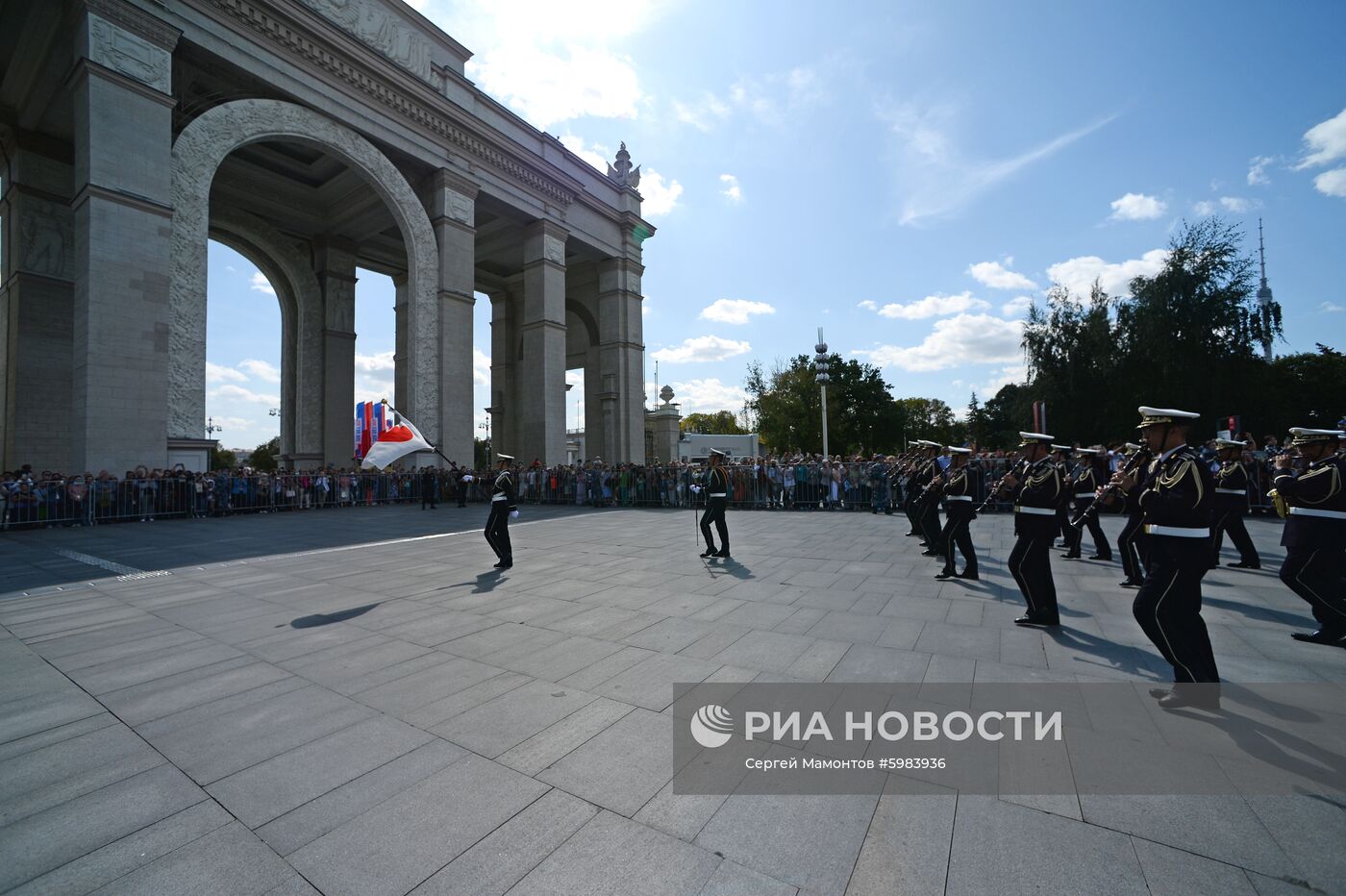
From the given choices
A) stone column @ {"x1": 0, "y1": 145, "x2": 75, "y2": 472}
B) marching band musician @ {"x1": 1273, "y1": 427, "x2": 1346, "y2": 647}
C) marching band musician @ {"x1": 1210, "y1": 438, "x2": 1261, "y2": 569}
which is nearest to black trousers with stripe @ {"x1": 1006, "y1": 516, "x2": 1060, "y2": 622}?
marching band musician @ {"x1": 1273, "y1": 427, "x2": 1346, "y2": 647}

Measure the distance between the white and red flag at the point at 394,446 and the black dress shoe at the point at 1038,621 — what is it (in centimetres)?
1195

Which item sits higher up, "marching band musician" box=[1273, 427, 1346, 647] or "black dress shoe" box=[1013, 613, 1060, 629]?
"marching band musician" box=[1273, 427, 1346, 647]

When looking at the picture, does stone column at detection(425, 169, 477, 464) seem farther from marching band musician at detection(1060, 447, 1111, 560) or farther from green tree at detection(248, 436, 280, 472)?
green tree at detection(248, 436, 280, 472)

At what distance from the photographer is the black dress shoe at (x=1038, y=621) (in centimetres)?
574

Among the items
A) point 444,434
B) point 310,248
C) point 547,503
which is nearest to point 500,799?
point 547,503

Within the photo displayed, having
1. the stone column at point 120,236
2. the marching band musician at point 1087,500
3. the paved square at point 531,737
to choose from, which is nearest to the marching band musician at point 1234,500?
the paved square at point 531,737

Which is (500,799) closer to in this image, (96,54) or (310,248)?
(96,54)

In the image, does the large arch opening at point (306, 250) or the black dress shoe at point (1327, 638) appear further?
the large arch opening at point (306, 250)

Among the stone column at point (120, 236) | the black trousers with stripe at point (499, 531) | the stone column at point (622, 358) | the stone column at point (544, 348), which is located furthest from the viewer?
the stone column at point (622, 358)

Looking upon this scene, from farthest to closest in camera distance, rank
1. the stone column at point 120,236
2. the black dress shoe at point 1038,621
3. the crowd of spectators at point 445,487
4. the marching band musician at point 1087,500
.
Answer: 1. the stone column at point 120,236
2. the crowd of spectators at point 445,487
3. the marching band musician at point 1087,500
4. the black dress shoe at point 1038,621

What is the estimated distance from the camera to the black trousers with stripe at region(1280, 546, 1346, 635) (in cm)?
518

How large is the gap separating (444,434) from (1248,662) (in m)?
26.0

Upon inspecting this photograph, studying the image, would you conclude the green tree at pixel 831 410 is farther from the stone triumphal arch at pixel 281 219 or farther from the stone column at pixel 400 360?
the stone column at pixel 400 360

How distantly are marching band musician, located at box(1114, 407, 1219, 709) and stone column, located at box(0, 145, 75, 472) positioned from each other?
3139cm
